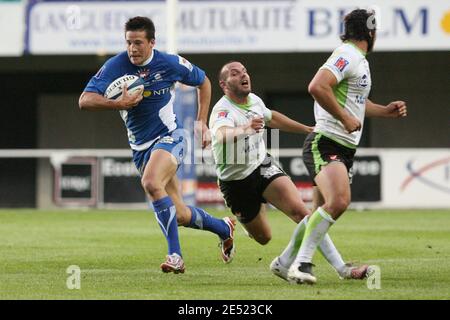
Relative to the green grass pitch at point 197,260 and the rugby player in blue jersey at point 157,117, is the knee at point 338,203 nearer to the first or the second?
the green grass pitch at point 197,260

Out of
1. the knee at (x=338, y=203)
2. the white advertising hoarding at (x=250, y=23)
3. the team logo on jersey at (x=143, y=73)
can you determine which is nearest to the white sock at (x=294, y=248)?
the knee at (x=338, y=203)

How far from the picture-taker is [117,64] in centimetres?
1108

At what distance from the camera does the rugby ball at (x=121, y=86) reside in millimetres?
11023

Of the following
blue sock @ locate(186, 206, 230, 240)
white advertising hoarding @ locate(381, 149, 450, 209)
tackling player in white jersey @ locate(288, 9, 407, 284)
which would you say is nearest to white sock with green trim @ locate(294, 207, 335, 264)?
tackling player in white jersey @ locate(288, 9, 407, 284)

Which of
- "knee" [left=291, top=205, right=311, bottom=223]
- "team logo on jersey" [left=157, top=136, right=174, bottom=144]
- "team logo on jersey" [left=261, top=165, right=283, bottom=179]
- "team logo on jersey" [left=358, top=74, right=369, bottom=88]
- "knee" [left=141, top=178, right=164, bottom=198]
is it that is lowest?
"knee" [left=291, top=205, right=311, bottom=223]

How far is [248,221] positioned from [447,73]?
1733cm

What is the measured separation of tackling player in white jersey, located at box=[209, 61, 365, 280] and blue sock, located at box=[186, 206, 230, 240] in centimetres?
29

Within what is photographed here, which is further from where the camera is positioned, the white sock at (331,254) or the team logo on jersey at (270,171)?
the team logo on jersey at (270,171)

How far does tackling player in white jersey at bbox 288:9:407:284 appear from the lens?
30.5 ft

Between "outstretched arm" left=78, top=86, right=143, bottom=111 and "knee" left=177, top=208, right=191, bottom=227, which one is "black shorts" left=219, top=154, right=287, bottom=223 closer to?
"knee" left=177, top=208, right=191, bottom=227

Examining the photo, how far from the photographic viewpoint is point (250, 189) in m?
11.3

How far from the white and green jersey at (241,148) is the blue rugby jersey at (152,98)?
53 centimetres
